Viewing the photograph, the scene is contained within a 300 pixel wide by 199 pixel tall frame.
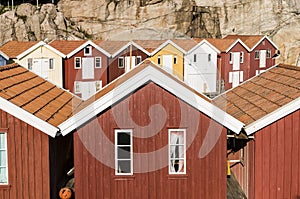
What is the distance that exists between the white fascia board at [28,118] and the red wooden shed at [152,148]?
2.20 ft

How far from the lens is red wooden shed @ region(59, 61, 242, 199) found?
10.8 meters

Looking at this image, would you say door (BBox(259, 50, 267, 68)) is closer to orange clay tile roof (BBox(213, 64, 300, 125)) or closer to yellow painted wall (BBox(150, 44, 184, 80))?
yellow painted wall (BBox(150, 44, 184, 80))

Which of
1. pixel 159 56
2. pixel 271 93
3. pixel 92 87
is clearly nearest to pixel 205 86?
pixel 159 56

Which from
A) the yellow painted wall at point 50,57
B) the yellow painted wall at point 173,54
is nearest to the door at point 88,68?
the yellow painted wall at point 50,57

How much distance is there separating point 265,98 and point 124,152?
171 inches

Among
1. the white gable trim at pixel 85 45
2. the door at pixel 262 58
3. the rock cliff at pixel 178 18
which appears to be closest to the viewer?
the white gable trim at pixel 85 45

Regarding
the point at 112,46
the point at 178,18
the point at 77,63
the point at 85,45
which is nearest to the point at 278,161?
the point at 85,45

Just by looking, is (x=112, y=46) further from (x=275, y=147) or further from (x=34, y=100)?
(x=275, y=147)

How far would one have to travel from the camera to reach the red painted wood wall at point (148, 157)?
10.8m

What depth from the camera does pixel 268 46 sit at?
156ft

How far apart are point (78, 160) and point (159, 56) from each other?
107ft

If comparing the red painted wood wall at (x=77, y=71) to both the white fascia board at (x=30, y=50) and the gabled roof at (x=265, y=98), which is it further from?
the gabled roof at (x=265, y=98)

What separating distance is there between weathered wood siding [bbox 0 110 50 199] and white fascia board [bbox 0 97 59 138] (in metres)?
0.17

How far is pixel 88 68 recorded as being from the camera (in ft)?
129
